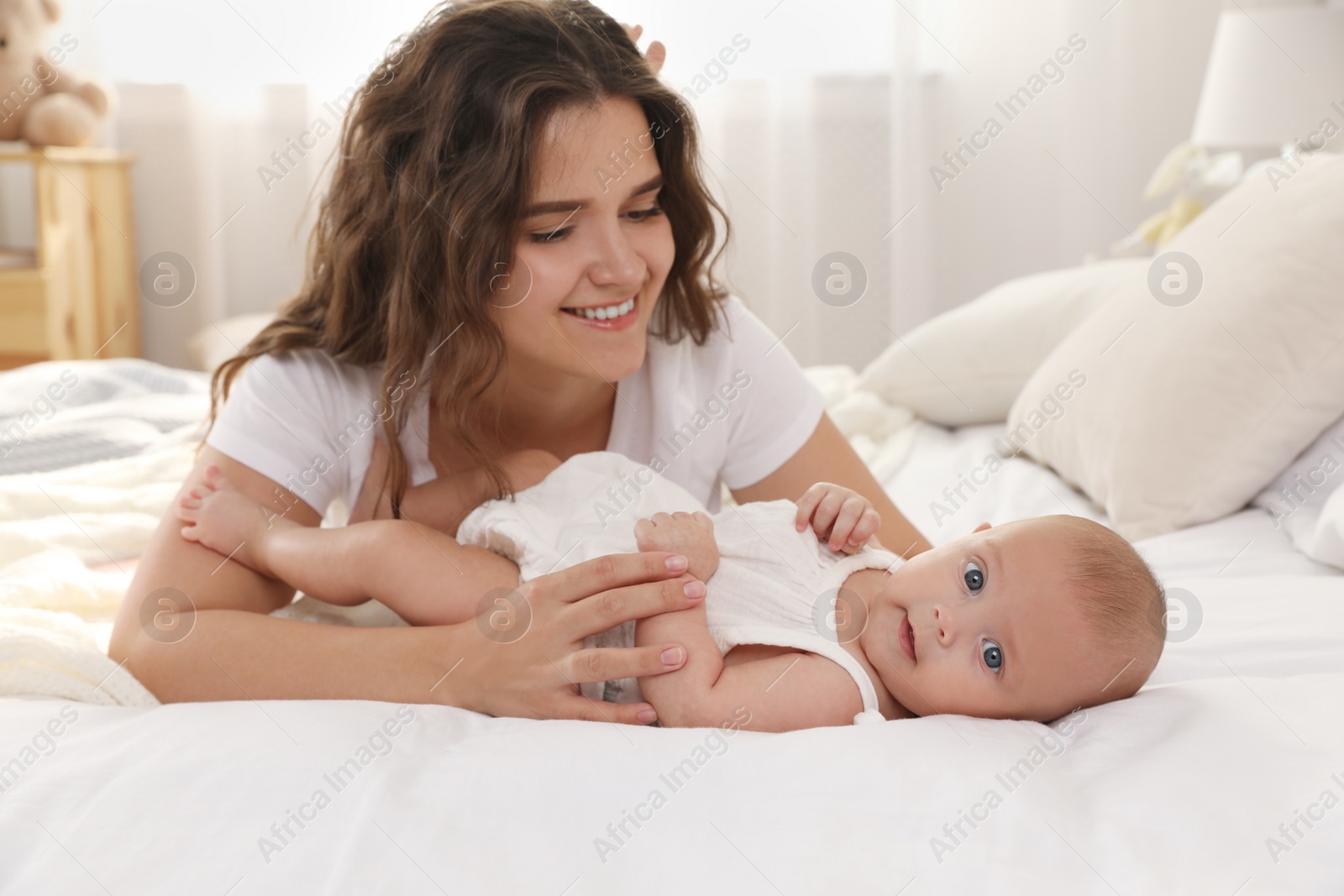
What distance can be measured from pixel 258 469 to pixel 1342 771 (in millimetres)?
1019

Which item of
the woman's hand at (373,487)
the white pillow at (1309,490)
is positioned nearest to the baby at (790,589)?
the woman's hand at (373,487)

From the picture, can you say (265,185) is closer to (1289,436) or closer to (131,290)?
(131,290)

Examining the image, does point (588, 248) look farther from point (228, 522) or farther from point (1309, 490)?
point (1309, 490)

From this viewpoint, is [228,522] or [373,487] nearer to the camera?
[228,522]

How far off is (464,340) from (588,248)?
0.18 meters

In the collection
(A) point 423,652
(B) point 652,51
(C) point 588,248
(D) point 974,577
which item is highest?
(B) point 652,51

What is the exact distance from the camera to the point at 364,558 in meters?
1.03

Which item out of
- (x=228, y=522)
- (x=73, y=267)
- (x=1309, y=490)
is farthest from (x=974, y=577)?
(x=73, y=267)

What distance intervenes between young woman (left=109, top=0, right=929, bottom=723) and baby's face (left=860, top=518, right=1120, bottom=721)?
0.21 m

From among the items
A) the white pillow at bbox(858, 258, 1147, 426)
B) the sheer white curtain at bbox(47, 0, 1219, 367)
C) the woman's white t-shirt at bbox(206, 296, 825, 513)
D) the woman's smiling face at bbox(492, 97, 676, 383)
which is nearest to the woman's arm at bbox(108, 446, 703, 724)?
the woman's white t-shirt at bbox(206, 296, 825, 513)

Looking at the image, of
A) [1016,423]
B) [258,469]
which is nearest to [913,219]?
[1016,423]

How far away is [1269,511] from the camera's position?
4.33 ft

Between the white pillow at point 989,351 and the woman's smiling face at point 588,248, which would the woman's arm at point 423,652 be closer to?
the woman's smiling face at point 588,248

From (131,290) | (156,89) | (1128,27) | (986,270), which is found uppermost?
(1128,27)
